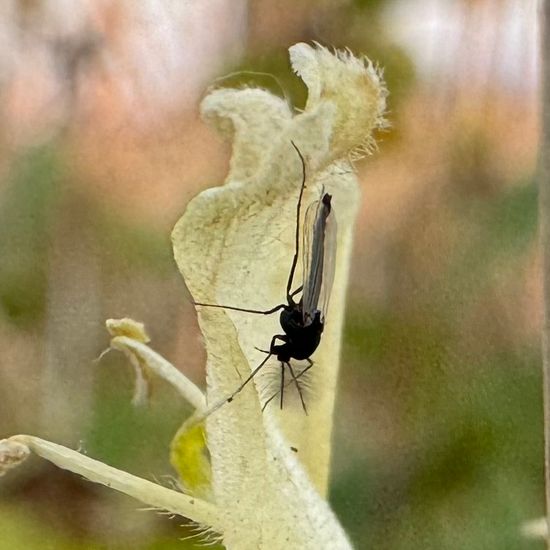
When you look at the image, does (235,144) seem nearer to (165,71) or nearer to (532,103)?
(165,71)

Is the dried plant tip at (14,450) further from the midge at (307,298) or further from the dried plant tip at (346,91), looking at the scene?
the dried plant tip at (346,91)

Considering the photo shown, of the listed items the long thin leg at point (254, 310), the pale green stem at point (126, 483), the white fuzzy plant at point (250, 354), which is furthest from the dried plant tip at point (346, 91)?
the pale green stem at point (126, 483)

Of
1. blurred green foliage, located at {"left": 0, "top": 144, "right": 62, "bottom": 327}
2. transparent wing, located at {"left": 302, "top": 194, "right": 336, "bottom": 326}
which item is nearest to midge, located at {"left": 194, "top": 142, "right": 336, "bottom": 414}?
transparent wing, located at {"left": 302, "top": 194, "right": 336, "bottom": 326}

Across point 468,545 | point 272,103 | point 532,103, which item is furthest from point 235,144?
point 468,545

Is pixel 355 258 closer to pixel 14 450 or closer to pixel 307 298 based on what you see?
pixel 307 298

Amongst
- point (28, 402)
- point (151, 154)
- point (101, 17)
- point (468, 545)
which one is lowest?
point (468, 545)
